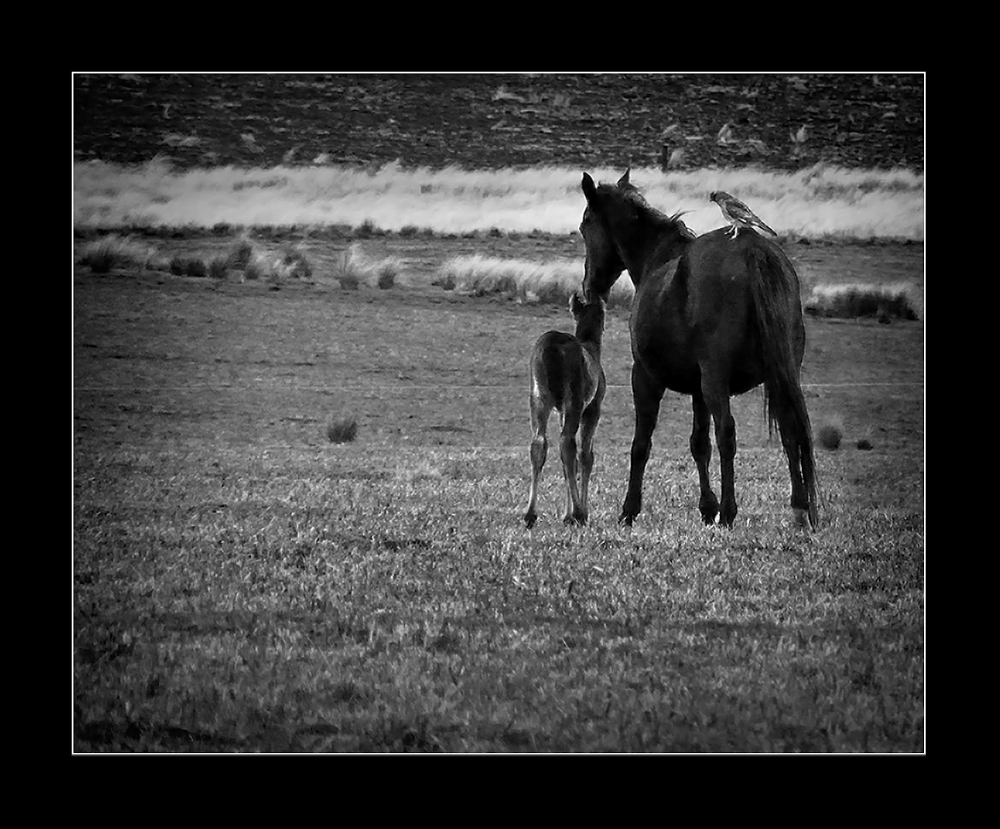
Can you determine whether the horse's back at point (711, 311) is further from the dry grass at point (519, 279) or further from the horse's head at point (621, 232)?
the dry grass at point (519, 279)

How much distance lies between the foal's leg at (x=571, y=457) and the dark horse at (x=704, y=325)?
A: 275 mm

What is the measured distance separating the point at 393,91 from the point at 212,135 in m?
1.02

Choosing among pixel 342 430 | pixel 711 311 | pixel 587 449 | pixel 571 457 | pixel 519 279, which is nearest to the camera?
pixel 711 311

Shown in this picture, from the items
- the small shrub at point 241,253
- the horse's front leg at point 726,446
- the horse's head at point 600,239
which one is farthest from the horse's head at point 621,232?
the small shrub at point 241,253

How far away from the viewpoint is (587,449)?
7.54m

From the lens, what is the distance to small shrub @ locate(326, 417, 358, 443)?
24.3 feet

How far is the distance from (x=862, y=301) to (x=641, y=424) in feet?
4.82

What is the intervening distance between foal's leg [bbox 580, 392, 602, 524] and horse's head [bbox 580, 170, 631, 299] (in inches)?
29.5

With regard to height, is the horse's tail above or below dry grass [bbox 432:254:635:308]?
below

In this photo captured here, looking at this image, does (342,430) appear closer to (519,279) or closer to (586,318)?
(519,279)

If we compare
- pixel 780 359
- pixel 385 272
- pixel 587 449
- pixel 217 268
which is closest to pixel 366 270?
pixel 385 272

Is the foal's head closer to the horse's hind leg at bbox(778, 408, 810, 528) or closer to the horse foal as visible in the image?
the horse foal

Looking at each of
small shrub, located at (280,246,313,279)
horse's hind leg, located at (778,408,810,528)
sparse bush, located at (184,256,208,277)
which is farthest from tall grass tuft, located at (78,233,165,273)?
horse's hind leg, located at (778,408,810,528)

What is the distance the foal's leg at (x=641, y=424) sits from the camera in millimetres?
7430
